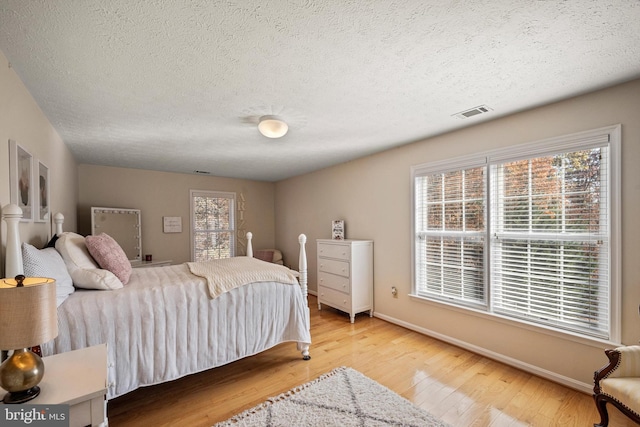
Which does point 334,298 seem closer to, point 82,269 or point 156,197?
point 82,269

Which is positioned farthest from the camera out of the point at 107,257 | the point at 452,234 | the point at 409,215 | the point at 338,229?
the point at 338,229

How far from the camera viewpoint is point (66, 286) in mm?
1807

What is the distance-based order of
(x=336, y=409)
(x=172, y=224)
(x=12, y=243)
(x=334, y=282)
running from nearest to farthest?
1. (x=12, y=243)
2. (x=336, y=409)
3. (x=334, y=282)
4. (x=172, y=224)

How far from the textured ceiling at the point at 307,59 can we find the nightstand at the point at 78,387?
1.61 meters

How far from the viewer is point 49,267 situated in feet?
5.57

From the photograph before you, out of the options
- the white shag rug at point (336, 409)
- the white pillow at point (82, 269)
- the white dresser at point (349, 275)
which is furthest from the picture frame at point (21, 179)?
the white dresser at point (349, 275)

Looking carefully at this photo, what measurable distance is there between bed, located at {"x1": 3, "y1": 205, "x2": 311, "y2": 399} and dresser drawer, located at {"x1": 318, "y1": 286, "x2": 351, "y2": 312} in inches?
46.8

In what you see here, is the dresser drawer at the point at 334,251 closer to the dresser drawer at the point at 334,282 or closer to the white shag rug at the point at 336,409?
the dresser drawer at the point at 334,282

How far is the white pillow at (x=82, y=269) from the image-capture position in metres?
1.95

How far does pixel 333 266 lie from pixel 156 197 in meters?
3.43

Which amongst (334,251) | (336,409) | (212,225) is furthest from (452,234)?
(212,225)

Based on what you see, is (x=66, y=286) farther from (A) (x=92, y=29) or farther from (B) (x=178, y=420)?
(A) (x=92, y=29)

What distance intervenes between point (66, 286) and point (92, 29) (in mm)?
1529

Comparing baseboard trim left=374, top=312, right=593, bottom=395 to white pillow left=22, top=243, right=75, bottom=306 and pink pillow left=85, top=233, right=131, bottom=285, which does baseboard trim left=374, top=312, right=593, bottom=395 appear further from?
white pillow left=22, top=243, right=75, bottom=306
